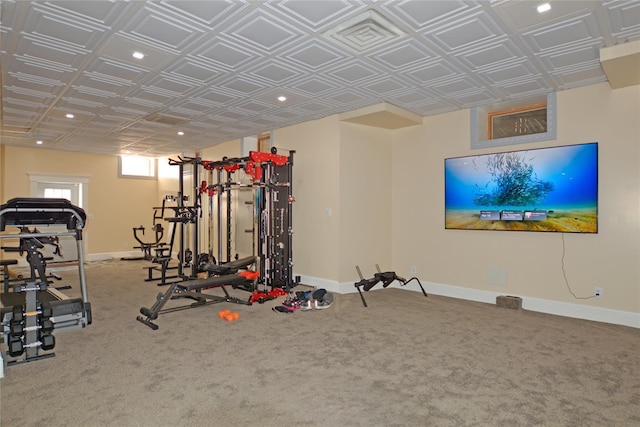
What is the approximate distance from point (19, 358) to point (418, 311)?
4.24 metres

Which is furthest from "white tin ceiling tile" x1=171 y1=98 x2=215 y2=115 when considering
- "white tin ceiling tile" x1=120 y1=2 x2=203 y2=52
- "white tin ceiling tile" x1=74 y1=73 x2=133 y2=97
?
"white tin ceiling tile" x1=120 y1=2 x2=203 y2=52

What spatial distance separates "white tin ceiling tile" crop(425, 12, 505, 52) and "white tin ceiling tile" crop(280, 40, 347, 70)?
925mm

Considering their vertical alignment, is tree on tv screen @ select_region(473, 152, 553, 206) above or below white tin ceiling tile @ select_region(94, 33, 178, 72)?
below

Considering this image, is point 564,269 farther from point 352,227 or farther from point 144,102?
point 144,102

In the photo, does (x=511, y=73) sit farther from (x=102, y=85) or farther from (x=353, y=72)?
(x=102, y=85)

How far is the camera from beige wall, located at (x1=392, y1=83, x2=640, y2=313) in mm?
4363

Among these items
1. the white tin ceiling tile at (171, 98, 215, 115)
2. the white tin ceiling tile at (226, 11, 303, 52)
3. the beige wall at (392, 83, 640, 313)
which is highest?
the white tin ceiling tile at (226, 11, 303, 52)

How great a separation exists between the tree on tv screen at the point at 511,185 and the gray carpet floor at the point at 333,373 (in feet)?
5.17

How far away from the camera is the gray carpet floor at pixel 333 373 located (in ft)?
7.79

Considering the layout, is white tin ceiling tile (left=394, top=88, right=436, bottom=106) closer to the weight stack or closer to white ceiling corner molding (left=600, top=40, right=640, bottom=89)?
white ceiling corner molding (left=600, top=40, right=640, bottom=89)

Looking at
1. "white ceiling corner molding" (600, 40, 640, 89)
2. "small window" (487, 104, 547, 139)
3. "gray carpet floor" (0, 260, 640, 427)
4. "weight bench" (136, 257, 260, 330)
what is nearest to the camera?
"gray carpet floor" (0, 260, 640, 427)

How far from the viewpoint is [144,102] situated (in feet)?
17.7

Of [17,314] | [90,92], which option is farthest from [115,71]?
[17,314]

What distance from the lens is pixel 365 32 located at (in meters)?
3.32
